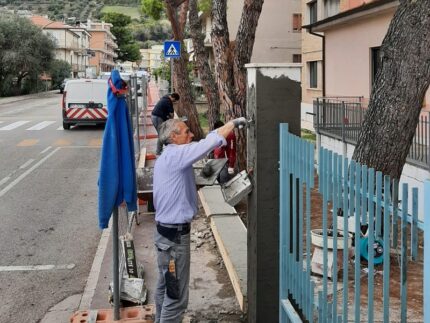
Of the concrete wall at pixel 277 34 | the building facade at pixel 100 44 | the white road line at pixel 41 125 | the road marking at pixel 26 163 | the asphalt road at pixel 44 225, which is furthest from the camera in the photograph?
the building facade at pixel 100 44

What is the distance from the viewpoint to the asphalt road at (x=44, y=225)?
6289 mm

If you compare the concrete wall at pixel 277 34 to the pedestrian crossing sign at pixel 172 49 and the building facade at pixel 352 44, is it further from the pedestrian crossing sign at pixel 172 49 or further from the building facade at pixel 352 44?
the pedestrian crossing sign at pixel 172 49

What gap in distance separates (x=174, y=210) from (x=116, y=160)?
0.74 meters

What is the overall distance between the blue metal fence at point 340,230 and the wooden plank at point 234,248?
0.70 metres

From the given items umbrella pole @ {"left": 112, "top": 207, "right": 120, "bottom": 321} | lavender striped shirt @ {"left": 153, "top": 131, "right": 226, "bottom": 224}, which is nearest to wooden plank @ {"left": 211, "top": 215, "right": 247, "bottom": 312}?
umbrella pole @ {"left": 112, "top": 207, "right": 120, "bottom": 321}

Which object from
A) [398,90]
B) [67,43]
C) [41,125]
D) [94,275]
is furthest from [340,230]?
[67,43]

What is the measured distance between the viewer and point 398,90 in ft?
19.9

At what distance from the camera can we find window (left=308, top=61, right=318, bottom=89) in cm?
2581

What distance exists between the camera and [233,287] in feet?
20.2

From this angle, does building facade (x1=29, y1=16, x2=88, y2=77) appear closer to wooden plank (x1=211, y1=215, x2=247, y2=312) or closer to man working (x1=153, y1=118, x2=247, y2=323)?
wooden plank (x1=211, y1=215, x2=247, y2=312)

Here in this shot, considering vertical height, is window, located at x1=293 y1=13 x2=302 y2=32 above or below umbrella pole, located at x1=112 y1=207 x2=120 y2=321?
above

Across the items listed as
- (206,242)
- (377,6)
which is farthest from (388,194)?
(377,6)

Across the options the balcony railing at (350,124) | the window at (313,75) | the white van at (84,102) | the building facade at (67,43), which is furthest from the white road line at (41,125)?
the building facade at (67,43)

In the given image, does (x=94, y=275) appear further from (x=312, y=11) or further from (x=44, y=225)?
(x=312, y=11)
